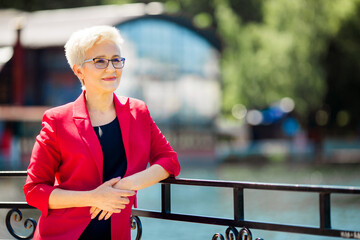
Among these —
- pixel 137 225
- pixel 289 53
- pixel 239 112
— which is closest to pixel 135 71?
pixel 289 53

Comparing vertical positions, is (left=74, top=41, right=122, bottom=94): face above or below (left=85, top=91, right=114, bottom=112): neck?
above

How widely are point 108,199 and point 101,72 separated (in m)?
0.53

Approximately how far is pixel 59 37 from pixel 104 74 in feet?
75.5

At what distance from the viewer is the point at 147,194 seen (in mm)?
15172

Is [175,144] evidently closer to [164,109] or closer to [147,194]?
[164,109]

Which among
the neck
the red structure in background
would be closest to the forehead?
the neck

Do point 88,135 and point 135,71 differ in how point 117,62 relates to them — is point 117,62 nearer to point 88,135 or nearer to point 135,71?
point 88,135

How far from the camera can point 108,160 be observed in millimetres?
2445

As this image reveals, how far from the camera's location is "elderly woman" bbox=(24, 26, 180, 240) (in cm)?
233

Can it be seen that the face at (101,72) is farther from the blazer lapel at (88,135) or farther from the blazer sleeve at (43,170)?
the blazer sleeve at (43,170)

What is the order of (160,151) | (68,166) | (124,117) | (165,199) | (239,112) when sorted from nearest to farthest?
(68,166) → (124,117) → (160,151) → (165,199) → (239,112)

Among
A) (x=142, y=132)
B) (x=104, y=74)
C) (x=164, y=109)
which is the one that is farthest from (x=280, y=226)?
(x=164, y=109)

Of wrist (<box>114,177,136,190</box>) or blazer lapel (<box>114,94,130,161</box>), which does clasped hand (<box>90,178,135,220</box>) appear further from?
blazer lapel (<box>114,94,130,161</box>)

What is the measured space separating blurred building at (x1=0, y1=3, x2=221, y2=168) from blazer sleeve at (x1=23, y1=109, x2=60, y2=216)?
69.3ft
